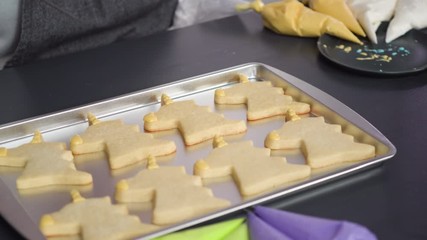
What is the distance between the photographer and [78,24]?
1.00m

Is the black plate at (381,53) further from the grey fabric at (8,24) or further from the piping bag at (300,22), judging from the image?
the grey fabric at (8,24)

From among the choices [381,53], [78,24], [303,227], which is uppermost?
[78,24]

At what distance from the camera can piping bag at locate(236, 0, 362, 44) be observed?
97 centimetres

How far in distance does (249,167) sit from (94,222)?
17cm

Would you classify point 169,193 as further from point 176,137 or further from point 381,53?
point 381,53

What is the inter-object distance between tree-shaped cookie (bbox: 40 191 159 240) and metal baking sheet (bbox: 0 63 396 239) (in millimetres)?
14

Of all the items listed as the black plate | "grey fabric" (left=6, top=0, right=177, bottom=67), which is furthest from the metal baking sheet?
"grey fabric" (left=6, top=0, right=177, bottom=67)

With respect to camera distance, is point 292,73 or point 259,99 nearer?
point 259,99

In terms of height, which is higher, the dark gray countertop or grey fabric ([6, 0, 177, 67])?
grey fabric ([6, 0, 177, 67])

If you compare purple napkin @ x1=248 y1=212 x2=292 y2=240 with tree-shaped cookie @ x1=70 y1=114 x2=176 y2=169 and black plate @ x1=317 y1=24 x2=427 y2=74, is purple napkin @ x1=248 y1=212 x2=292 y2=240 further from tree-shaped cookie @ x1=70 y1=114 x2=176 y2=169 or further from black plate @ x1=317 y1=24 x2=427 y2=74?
black plate @ x1=317 y1=24 x2=427 y2=74

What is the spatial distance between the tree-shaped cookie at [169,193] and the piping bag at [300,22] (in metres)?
0.43

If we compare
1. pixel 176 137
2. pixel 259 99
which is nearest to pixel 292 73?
pixel 259 99

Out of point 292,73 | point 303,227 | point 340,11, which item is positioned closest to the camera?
point 303,227

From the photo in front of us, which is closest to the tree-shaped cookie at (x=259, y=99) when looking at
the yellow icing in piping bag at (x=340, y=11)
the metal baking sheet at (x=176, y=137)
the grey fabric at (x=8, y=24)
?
the metal baking sheet at (x=176, y=137)
